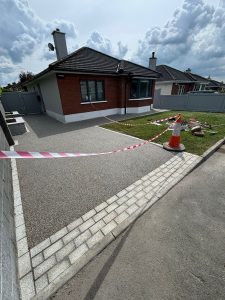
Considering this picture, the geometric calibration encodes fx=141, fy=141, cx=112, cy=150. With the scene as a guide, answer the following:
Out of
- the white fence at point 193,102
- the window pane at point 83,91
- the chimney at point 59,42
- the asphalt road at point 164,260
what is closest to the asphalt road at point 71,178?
the asphalt road at point 164,260

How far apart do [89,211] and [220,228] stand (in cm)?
227

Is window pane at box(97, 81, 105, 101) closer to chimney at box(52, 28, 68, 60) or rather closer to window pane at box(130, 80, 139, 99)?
window pane at box(130, 80, 139, 99)

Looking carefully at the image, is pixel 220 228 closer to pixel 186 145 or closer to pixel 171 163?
pixel 171 163

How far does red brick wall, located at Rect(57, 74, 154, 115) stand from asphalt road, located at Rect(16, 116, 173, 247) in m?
4.31

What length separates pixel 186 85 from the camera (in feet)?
70.6

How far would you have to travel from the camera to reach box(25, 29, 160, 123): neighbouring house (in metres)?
9.06

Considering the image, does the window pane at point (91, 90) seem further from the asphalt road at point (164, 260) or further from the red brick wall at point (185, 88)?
the red brick wall at point (185, 88)

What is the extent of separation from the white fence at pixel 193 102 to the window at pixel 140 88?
12.8ft

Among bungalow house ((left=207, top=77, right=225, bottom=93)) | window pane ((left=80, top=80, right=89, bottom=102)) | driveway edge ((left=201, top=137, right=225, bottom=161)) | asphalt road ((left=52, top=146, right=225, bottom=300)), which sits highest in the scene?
window pane ((left=80, top=80, right=89, bottom=102))

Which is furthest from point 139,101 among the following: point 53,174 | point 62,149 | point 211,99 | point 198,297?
point 198,297

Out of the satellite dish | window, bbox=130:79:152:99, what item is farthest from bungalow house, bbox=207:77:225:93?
the satellite dish

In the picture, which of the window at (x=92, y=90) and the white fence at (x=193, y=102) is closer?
the window at (x=92, y=90)

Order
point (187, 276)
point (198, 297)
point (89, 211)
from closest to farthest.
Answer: point (198, 297), point (187, 276), point (89, 211)

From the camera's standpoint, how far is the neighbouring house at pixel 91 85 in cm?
906
